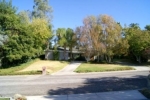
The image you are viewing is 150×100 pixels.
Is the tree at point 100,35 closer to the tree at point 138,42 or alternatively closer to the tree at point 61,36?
the tree at point 138,42

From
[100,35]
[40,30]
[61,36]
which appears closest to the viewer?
[100,35]

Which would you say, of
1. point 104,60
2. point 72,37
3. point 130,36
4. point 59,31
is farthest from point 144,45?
point 59,31

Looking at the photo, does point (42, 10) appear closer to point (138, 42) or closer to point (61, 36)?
point (61, 36)

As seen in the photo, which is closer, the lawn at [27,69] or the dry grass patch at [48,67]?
the lawn at [27,69]

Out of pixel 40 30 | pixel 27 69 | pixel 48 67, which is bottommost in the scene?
pixel 27 69

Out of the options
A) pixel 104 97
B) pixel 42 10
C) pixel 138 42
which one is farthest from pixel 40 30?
pixel 104 97

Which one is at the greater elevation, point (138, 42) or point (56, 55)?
point (138, 42)

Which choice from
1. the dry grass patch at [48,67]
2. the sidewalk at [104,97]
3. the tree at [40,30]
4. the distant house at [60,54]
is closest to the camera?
the sidewalk at [104,97]

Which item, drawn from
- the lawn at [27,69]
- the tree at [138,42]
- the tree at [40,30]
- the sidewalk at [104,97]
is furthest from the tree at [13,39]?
the sidewalk at [104,97]

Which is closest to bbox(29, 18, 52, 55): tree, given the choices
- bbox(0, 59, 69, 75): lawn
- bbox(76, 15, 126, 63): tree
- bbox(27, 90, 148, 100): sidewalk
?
bbox(0, 59, 69, 75): lawn

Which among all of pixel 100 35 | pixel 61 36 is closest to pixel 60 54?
pixel 61 36

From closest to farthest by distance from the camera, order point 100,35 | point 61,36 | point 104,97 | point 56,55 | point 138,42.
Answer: point 104,97
point 138,42
point 100,35
point 61,36
point 56,55

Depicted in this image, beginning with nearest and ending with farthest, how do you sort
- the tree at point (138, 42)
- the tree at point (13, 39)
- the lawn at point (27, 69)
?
the lawn at point (27, 69) < the tree at point (13, 39) < the tree at point (138, 42)

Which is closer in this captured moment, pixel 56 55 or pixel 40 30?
pixel 40 30
